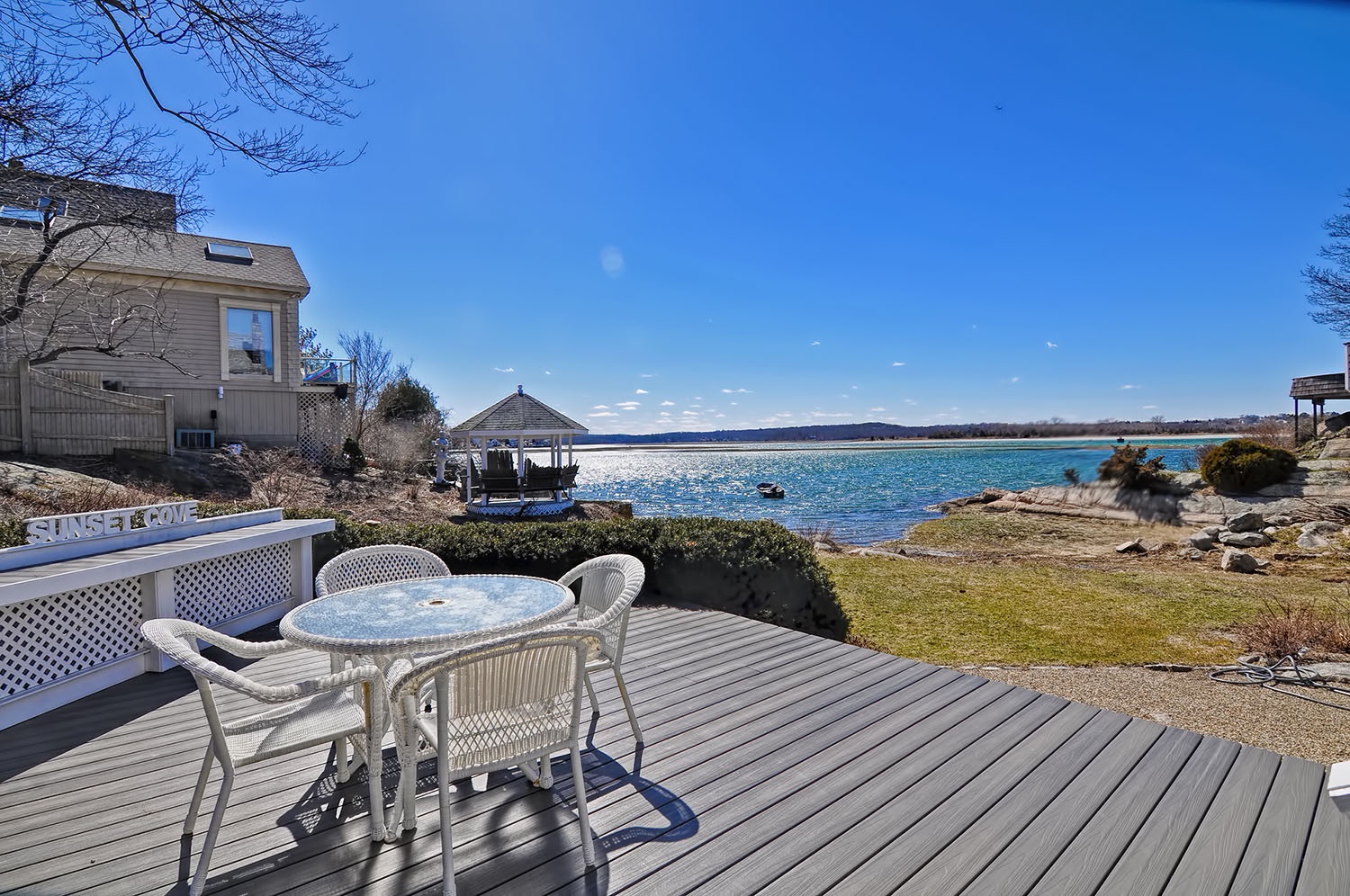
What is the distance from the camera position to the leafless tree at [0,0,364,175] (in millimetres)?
3939

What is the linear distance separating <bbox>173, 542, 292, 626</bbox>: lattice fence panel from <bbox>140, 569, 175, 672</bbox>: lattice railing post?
0.17 metres

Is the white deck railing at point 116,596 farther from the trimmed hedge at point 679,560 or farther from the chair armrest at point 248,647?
the chair armrest at point 248,647

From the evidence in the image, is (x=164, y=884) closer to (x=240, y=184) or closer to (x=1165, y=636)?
(x=240, y=184)

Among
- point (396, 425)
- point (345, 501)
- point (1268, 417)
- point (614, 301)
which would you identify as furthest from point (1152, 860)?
point (1268, 417)

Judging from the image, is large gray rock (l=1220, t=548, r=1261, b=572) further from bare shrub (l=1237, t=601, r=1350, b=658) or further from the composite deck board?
the composite deck board

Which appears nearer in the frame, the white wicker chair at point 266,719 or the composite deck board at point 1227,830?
the white wicker chair at point 266,719

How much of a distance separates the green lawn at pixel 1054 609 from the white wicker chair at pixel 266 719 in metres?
5.48

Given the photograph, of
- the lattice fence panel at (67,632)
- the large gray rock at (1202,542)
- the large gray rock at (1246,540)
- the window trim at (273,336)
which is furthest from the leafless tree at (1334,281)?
the window trim at (273,336)

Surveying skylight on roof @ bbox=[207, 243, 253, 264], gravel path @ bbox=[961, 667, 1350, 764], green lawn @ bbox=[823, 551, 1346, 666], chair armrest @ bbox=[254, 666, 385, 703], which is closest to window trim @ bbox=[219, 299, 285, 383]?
skylight on roof @ bbox=[207, 243, 253, 264]

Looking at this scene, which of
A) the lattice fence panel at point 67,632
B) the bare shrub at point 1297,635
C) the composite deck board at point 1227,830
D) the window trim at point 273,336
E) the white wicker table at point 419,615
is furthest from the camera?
the window trim at point 273,336

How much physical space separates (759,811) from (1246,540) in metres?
16.1

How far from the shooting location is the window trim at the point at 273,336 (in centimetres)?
1465

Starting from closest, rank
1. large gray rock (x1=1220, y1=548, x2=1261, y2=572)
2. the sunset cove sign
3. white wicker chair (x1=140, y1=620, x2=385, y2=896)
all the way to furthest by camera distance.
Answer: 1. white wicker chair (x1=140, y1=620, x2=385, y2=896)
2. the sunset cove sign
3. large gray rock (x1=1220, y1=548, x2=1261, y2=572)

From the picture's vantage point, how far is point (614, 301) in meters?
21.8
